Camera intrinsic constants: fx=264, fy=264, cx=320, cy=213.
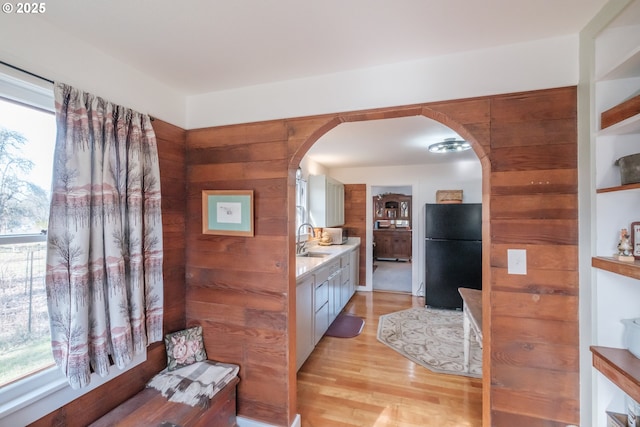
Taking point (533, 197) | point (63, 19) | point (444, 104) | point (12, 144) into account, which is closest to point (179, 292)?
point (12, 144)

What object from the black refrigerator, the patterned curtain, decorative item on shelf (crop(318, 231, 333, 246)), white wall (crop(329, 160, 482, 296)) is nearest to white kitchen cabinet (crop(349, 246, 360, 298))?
white wall (crop(329, 160, 482, 296))

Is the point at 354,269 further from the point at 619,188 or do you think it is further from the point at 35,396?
the point at 35,396

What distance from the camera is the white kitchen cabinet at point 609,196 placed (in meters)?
1.14

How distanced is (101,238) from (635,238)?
248 cm

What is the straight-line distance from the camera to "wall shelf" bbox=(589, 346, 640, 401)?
981 millimetres

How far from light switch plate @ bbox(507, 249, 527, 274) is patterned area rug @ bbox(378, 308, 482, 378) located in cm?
159

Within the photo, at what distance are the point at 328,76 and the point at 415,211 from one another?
3.54 metres

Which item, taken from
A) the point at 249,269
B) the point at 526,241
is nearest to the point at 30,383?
the point at 249,269

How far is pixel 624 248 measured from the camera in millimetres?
1106

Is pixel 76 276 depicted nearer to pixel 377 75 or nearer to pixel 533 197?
pixel 377 75

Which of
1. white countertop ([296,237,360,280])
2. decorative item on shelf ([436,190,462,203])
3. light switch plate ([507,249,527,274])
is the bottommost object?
white countertop ([296,237,360,280])

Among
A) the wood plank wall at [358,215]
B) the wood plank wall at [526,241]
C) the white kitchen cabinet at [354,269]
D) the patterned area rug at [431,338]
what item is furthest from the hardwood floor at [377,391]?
the wood plank wall at [358,215]

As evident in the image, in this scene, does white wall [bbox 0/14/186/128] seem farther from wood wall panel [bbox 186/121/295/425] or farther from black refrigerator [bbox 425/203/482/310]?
black refrigerator [bbox 425/203/482/310]

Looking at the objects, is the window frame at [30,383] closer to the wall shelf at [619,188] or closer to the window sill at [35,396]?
the window sill at [35,396]
